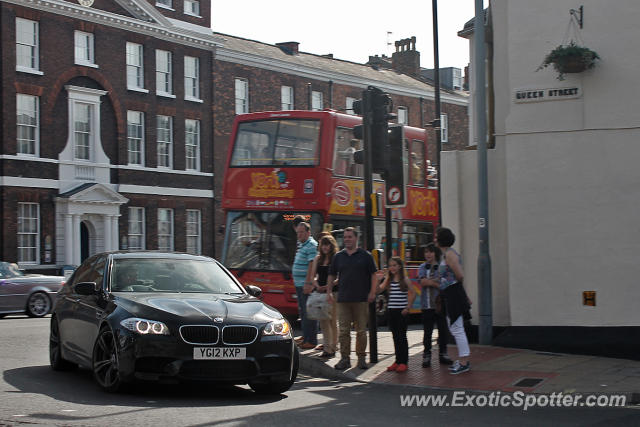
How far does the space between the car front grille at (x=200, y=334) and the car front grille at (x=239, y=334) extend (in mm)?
92

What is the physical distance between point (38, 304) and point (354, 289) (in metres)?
14.5

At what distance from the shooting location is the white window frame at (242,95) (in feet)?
142

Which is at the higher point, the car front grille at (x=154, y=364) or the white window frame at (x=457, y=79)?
the white window frame at (x=457, y=79)

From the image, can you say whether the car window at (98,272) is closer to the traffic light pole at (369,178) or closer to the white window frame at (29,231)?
the traffic light pole at (369,178)

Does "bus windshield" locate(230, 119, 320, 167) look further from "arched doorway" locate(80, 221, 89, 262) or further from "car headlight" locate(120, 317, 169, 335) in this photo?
"arched doorway" locate(80, 221, 89, 262)

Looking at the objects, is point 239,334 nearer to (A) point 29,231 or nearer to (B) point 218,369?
(B) point 218,369

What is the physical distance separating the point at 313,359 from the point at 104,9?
2803 centimetres

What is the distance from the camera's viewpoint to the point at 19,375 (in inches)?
434

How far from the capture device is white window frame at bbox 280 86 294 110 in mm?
45125

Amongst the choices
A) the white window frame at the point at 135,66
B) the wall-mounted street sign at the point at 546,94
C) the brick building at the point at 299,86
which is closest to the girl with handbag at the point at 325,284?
the wall-mounted street sign at the point at 546,94

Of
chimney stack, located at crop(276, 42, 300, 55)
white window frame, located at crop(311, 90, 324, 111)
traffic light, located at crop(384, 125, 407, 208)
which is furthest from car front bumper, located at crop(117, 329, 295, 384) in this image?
chimney stack, located at crop(276, 42, 300, 55)

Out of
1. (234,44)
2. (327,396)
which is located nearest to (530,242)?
(327,396)

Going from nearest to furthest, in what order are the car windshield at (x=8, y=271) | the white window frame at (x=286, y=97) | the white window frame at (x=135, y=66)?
the car windshield at (x=8, y=271) → the white window frame at (x=135, y=66) → the white window frame at (x=286, y=97)

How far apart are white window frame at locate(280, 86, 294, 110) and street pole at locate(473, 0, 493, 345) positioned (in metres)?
31.6
